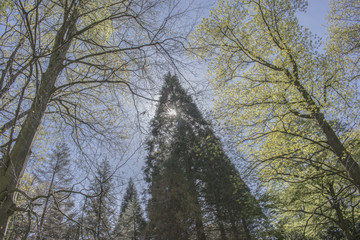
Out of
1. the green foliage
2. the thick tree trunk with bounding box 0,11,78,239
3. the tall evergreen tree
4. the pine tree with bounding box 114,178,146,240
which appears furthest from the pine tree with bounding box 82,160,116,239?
the tall evergreen tree

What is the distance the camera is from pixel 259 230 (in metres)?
10.7

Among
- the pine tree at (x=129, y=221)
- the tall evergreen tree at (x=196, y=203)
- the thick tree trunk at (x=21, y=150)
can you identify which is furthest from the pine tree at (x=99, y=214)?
the tall evergreen tree at (x=196, y=203)

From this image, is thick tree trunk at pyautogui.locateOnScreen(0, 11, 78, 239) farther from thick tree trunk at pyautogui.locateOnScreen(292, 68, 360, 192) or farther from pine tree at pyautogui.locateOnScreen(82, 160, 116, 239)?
thick tree trunk at pyautogui.locateOnScreen(292, 68, 360, 192)

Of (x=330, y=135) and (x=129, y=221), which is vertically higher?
(x=330, y=135)

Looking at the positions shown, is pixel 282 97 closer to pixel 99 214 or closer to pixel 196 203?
pixel 99 214

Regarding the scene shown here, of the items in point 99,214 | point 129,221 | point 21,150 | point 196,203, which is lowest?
point 129,221

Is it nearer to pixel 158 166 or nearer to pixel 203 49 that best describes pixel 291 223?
pixel 158 166

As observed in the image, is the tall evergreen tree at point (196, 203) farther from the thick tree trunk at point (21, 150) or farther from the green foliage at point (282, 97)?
the thick tree trunk at point (21, 150)

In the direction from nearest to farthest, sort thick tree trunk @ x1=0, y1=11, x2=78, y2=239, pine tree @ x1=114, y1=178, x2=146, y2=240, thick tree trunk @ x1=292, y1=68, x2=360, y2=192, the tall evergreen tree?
pine tree @ x1=114, y1=178, x2=146, y2=240 < thick tree trunk @ x1=0, y1=11, x2=78, y2=239 < thick tree trunk @ x1=292, y1=68, x2=360, y2=192 < the tall evergreen tree

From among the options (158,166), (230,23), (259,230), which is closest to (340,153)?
(230,23)

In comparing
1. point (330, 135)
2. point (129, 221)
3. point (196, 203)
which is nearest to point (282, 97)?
point (330, 135)

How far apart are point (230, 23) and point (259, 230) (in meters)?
10.7

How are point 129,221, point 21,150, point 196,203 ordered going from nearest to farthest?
point 129,221 < point 21,150 < point 196,203

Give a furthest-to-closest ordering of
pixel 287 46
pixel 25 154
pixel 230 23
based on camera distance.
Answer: pixel 230 23
pixel 287 46
pixel 25 154
